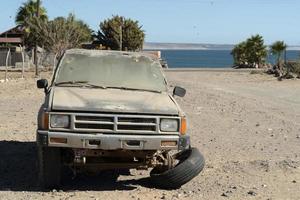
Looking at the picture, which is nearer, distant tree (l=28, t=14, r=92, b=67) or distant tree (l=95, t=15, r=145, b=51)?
distant tree (l=28, t=14, r=92, b=67)

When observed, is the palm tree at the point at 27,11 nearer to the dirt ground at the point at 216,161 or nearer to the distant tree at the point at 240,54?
the distant tree at the point at 240,54

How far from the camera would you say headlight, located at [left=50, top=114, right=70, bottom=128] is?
295 inches

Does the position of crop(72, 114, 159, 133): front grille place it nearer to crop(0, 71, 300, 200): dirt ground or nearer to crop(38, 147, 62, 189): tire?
crop(38, 147, 62, 189): tire

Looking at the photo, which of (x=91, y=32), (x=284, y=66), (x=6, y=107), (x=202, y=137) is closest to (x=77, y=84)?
(x=202, y=137)

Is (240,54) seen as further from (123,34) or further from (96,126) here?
(96,126)

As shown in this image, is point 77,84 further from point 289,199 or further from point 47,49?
point 47,49

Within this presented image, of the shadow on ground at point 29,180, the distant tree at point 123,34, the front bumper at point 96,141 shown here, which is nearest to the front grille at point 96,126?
the front bumper at point 96,141

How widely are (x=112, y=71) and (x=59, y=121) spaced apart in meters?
1.82

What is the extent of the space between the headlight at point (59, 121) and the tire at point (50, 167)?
350mm

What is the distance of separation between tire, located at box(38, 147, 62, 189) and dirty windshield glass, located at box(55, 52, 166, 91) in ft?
4.65

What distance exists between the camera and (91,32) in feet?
226

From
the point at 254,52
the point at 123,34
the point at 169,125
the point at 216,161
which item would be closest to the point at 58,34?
the point at 123,34

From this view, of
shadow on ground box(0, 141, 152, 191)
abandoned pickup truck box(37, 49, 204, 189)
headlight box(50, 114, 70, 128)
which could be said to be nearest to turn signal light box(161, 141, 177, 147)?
abandoned pickup truck box(37, 49, 204, 189)

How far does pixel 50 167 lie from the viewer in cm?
774
